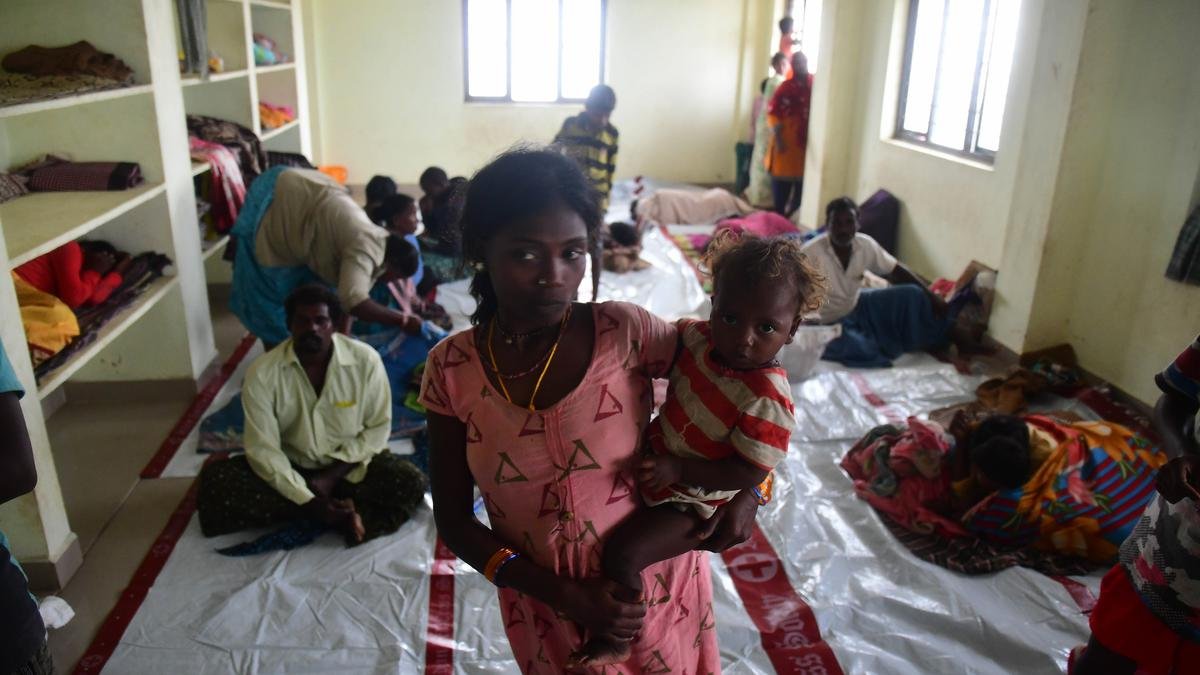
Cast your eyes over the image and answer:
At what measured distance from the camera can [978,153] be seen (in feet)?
15.4

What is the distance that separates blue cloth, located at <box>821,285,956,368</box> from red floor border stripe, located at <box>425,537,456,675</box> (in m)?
2.28

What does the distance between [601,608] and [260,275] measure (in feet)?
9.48

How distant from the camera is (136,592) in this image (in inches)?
89.2

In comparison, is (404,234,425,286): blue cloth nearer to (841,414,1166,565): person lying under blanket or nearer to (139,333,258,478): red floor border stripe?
(139,333,258,478): red floor border stripe

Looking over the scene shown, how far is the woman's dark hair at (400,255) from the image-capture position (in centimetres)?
361

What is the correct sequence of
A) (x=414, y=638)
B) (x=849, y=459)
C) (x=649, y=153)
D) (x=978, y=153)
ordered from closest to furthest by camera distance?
1. (x=414, y=638)
2. (x=849, y=459)
3. (x=978, y=153)
4. (x=649, y=153)

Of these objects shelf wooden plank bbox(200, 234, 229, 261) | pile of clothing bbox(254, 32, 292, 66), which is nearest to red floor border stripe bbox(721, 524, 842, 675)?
shelf wooden plank bbox(200, 234, 229, 261)

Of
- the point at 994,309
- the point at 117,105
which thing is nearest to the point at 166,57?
the point at 117,105

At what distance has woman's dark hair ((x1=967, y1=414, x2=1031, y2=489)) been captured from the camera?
7.97 feet

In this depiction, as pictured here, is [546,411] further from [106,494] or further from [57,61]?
[57,61]

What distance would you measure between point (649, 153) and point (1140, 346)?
238 inches

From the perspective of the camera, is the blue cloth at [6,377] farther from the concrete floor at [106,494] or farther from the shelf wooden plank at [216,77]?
the shelf wooden plank at [216,77]

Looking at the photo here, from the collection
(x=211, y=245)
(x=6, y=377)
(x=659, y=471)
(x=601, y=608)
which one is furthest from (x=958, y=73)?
(x=6, y=377)

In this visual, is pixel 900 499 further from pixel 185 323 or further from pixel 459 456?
pixel 185 323
